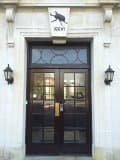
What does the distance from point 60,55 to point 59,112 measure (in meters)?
1.51

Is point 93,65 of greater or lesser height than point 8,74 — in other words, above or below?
above

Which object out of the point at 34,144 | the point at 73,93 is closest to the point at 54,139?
the point at 34,144

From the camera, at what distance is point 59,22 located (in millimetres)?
8719

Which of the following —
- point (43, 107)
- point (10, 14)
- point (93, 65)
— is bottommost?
point (43, 107)

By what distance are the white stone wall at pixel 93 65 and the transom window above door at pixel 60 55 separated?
55cm

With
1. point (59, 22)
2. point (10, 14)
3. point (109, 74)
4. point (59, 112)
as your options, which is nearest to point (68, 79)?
point (59, 112)

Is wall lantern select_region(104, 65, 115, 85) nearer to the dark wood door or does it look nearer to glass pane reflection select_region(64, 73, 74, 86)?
the dark wood door

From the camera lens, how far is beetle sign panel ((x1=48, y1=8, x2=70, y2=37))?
8719mm

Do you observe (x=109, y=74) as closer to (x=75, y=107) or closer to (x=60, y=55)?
(x=75, y=107)

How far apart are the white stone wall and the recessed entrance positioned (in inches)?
17.1

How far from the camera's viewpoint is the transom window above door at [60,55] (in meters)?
9.38

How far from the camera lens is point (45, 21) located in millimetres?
8836

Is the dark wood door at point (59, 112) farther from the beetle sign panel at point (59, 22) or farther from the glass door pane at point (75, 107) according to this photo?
the beetle sign panel at point (59, 22)

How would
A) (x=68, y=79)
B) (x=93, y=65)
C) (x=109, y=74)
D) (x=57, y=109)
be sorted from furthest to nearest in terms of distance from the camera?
(x=68, y=79) < (x=57, y=109) < (x=93, y=65) < (x=109, y=74)
